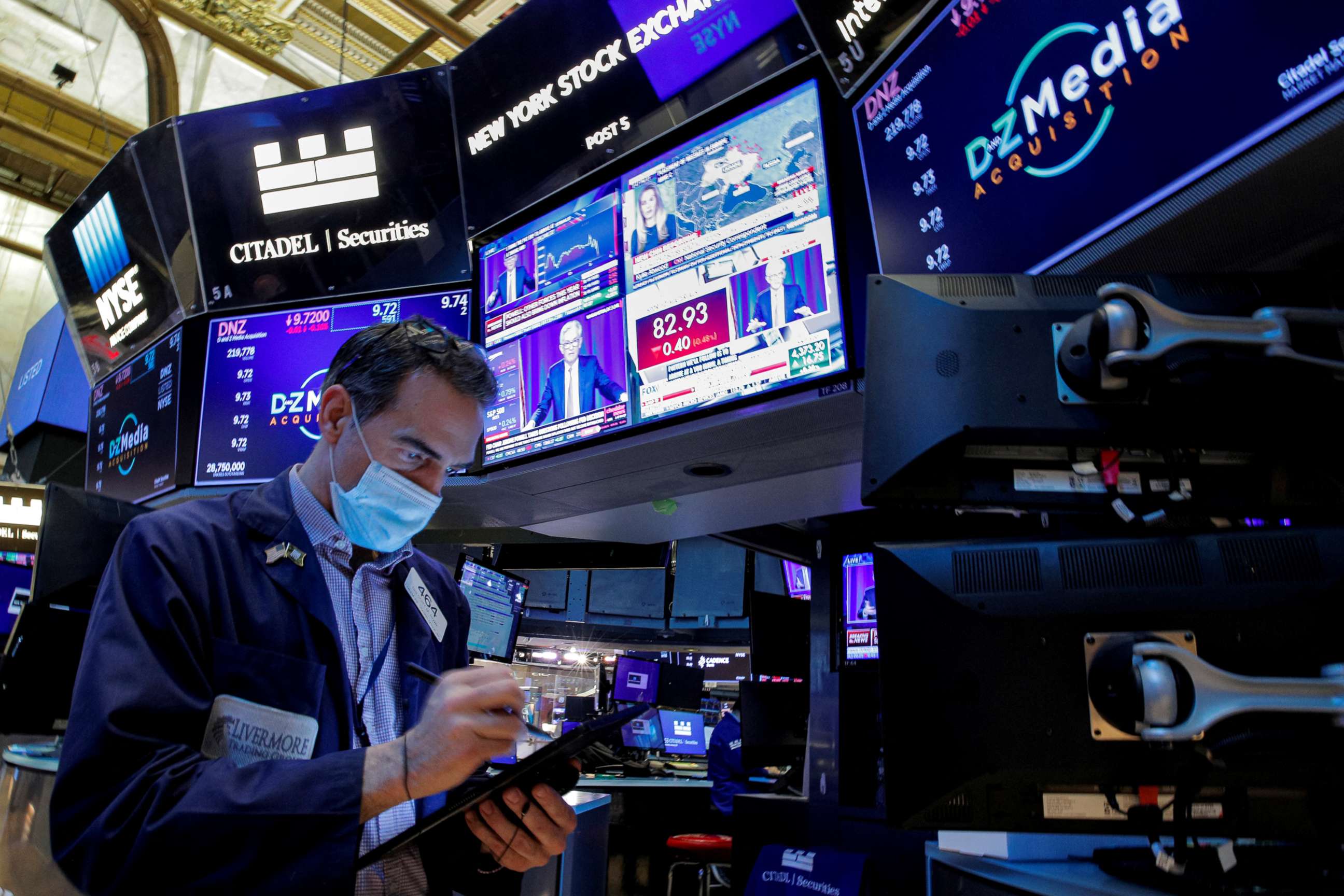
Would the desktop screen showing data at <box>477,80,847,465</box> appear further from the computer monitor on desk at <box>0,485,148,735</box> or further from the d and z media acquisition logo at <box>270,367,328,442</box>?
the computer monitor on desk at <box>0,485,148,735</box>

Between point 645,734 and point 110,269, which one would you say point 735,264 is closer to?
point 110,269

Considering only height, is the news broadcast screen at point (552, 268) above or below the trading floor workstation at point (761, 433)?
above

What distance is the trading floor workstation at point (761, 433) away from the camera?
96cm

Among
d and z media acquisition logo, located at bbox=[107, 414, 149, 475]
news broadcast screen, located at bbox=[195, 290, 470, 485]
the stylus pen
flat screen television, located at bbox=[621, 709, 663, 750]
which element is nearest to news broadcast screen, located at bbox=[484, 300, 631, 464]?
news broadcast screen, located at bbox=[195, 290, 470, 485]

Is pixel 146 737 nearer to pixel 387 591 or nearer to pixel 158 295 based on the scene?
pixel 387 591

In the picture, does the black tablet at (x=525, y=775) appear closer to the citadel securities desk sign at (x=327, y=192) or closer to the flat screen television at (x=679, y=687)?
the citadel securities desk sign at (x=327, y=192)

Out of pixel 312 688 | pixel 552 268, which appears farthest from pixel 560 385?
pixel 312 688

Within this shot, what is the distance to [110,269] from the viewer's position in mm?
4410

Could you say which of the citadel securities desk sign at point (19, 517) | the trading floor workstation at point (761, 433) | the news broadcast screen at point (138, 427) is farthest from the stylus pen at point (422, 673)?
the citadel securities desk sign at point (19, 517)

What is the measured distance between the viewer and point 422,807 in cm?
163

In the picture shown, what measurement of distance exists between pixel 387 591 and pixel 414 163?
95.0 inches

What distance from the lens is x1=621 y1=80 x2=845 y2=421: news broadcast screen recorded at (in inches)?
81.0

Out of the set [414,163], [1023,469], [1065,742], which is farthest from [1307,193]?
[414,163]

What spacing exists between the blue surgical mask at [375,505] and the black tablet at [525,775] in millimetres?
627
